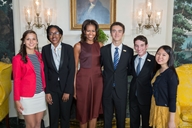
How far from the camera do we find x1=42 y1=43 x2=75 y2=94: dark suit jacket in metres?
2.45

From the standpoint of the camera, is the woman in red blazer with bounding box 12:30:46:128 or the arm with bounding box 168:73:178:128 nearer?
the arm with bounding box 168:73:178:128

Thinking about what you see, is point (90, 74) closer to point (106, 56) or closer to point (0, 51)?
point (106, 56)

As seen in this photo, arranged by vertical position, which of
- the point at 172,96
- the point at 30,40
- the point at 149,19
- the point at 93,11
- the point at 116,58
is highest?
the point at 93,11

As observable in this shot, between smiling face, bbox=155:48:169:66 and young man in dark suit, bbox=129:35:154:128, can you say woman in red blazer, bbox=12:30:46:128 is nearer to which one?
young man in dark suit, bbox=129:35:154:128

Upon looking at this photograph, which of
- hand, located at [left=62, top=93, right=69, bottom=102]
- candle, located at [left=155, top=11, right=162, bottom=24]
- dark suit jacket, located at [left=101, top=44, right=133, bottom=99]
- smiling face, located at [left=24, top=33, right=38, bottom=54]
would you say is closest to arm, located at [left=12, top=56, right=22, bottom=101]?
smiling face, located at [left=24, top=33, right=38, bottom=54]

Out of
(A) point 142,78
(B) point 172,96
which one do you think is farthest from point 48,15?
(B) point 172,96

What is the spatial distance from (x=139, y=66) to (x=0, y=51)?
8.21 feet

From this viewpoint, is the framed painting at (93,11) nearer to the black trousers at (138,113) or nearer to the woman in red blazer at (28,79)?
the woman in red blazer at (28,79)

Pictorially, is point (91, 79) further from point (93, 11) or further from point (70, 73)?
point (93, 11)

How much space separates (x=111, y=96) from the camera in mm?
2527

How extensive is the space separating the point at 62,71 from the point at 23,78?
0.44 meters

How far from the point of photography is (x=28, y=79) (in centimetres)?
224

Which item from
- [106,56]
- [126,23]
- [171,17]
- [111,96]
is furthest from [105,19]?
[111,96]

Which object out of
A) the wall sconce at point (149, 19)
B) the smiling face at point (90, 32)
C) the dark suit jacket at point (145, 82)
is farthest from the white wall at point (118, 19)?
the dark suit jacket at point (145, 82)
